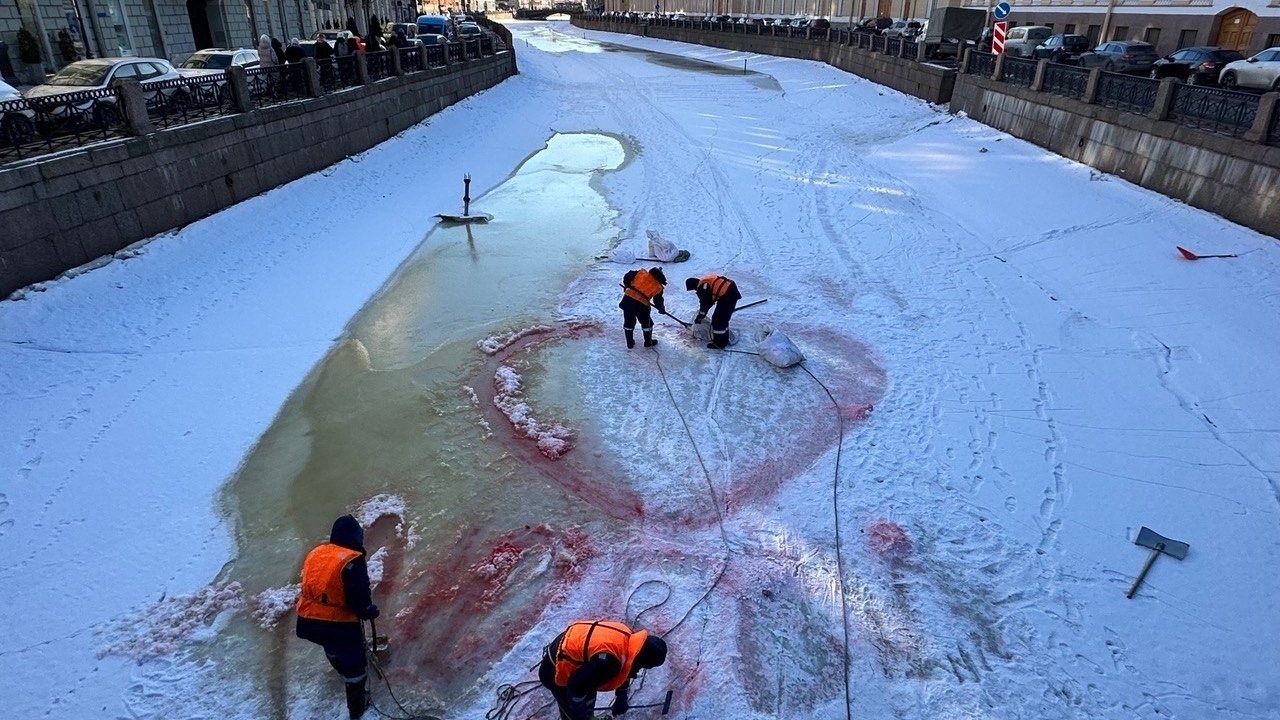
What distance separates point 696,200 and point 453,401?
30.2 feet

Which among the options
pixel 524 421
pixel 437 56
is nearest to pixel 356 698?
pixel 524 421

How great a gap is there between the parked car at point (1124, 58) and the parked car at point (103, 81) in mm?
23684

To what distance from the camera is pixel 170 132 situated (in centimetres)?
1210

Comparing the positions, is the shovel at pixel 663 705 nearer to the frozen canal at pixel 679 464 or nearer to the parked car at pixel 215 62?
the frozen canal at pixel 679 464

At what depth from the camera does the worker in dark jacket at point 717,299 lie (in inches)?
336

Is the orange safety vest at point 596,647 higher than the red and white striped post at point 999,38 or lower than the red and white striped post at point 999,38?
lower

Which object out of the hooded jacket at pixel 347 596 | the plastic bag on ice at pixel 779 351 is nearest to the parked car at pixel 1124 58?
the plastic bag on ice at pixel 779 351

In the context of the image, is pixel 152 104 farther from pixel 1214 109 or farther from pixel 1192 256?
pixel 1214 109

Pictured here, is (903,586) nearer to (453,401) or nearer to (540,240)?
(453,401)

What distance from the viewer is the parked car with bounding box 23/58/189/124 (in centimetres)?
1112

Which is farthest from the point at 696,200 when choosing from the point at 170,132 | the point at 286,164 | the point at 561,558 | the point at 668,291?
the point at 561,558

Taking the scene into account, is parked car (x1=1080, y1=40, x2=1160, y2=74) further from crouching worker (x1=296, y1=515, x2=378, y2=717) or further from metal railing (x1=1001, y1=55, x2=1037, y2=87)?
crouching worker (x1=296, y1=515, x2=378, y2=717)

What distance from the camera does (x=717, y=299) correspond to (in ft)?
28.3

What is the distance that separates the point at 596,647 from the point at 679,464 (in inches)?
131
